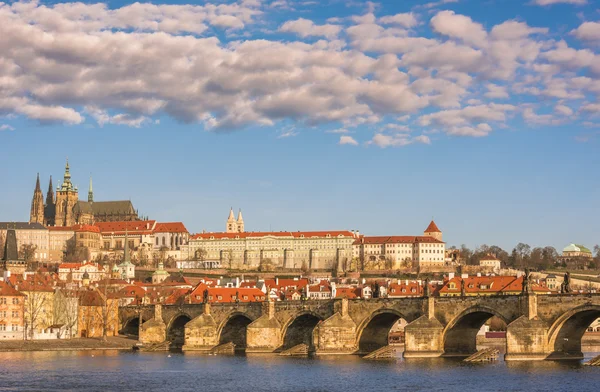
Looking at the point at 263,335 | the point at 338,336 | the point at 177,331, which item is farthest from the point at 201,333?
the point at 338,336

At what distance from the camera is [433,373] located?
2596 inches

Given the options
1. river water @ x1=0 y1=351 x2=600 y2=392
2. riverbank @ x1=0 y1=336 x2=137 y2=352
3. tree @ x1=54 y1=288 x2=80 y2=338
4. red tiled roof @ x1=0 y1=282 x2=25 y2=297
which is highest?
red tiled roof @ x1=0 y1=282 x2=25 y2=297

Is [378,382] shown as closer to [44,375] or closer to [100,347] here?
[44,375]

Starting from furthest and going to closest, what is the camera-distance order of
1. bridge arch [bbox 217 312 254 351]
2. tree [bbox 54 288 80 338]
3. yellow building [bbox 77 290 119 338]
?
1. yellow building [bbox 77 290 119 338]
2. tree [bbox 54 288 80 338]
3. bridge arch [bbox 217 312 254 351]

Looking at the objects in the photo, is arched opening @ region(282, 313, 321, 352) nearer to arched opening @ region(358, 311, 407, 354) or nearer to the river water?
arched opening @ region(358, 311, 407, 354)

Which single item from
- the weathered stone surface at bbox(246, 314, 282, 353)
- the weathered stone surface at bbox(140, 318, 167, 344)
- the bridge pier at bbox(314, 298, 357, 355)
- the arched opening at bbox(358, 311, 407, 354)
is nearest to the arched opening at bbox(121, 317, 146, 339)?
the weathered stone surface at bbox(140, 318, 167, 344)

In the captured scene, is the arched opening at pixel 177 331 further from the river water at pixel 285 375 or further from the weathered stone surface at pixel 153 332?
the river water at pixel 285 375

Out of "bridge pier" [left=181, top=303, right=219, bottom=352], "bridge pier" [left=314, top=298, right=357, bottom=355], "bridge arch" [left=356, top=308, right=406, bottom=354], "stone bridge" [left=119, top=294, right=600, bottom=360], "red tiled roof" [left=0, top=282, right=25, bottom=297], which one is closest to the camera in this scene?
"stone bridge" [left=119, top=294, right=600, bottom=360]

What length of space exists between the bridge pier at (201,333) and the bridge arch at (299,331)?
7.56 meters

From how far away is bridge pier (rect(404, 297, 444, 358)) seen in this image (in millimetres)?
75125

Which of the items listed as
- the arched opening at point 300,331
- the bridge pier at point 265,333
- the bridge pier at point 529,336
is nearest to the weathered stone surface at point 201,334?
the bridge pier at point 265,333

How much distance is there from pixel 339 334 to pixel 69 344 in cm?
2687

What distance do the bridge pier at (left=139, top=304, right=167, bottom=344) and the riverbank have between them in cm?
A: 126

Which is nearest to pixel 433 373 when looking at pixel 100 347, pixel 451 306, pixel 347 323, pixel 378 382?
pixel 378 382
